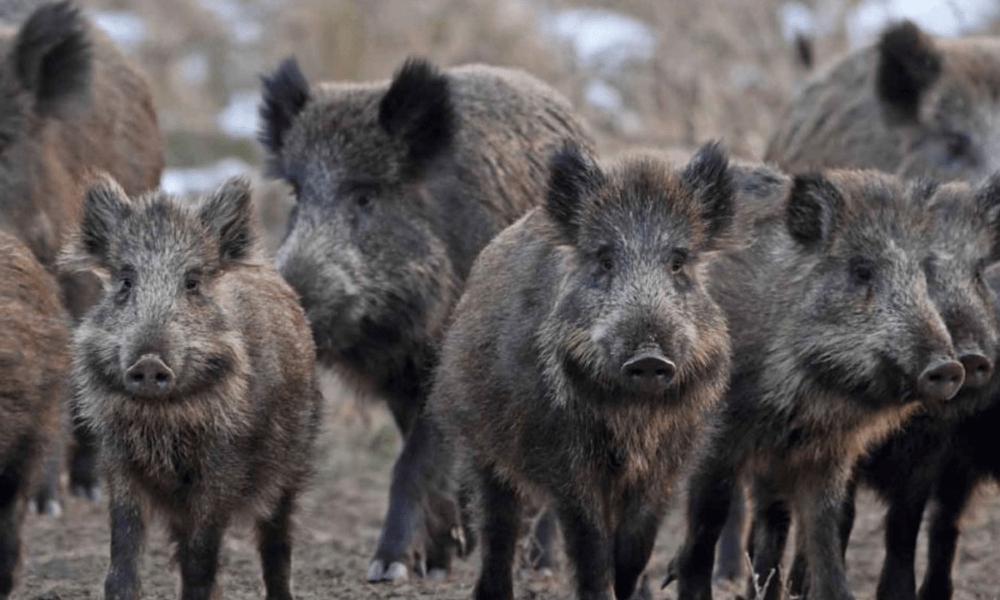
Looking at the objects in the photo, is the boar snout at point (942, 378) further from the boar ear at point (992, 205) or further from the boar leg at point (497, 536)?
the boar leg at point (497, 536)

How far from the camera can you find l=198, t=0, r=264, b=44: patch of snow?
21734 millimetres

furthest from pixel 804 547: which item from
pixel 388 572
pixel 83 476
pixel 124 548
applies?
pixel 83 476

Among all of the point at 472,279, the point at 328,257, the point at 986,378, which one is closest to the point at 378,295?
the point at 328,257

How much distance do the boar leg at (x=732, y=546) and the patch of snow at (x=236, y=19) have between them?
12.9m

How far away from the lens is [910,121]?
11227 mm

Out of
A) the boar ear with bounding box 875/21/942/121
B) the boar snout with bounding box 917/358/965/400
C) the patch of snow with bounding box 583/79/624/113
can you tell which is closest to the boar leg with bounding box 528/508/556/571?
the boar snout with bounding box 917/358/965/400

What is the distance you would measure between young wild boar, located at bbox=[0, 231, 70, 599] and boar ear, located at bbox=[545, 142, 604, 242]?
2056 mm

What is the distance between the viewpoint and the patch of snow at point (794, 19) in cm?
1741

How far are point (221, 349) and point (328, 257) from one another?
2140 mm

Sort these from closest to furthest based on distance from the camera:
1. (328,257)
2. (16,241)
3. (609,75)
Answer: (16,241) < (328,257) < (609,75)

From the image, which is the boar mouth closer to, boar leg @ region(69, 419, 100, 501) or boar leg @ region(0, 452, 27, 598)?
boar leg @ region(0, 452, 27, 598)

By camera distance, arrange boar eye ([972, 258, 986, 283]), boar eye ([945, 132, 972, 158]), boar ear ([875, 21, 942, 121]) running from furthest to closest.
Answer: boar eye ([945, 132, 972, 158]), boar ear ([875, 21, 942, 121]), boar eye ([972, 258, 986, 283])

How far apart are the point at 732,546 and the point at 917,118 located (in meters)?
2.96

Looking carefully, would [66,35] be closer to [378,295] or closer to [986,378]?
[378,295]
